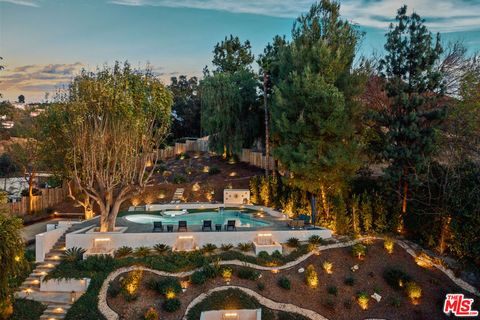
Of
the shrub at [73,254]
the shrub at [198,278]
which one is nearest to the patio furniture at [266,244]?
the shrub at [198,278]

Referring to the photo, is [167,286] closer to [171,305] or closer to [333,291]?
[171,305]

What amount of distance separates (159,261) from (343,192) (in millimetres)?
12592

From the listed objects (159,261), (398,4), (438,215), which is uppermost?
(398,4)

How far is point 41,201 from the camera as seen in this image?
26766mm

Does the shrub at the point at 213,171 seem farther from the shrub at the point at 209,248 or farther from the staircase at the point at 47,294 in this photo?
the staircase at the point at 47,294

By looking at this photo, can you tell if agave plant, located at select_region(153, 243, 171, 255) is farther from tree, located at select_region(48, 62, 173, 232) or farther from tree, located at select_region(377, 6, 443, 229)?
tree, located at select_region(377, 6, 443, 229)

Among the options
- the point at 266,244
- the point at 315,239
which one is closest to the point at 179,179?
the point at 266,244

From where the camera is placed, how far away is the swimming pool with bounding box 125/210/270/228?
832 inches

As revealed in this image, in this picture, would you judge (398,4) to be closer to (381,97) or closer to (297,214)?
(381,97)

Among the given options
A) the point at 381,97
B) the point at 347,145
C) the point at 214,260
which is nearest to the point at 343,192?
the point at 347,145

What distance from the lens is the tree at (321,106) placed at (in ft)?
67.2

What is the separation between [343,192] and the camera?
22.2 m

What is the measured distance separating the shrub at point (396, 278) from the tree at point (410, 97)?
5283 mm

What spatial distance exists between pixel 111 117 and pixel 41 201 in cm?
1404
